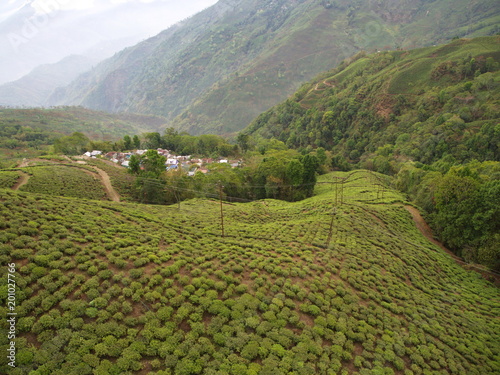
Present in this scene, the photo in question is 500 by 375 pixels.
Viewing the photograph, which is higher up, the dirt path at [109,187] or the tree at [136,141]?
the tree at [136,141]

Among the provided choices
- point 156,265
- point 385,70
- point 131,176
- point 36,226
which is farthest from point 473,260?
point 385,70

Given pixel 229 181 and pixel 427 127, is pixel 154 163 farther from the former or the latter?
pixel 427 127

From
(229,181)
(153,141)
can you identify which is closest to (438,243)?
(229,181)

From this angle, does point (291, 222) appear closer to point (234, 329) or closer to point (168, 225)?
point (168, 225)

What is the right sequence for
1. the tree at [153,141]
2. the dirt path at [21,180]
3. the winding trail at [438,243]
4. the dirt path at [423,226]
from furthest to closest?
the tree at [153,141] → the dirt path at [423,226] → the dirt path at [21,180] → the winding trail at [438,243]

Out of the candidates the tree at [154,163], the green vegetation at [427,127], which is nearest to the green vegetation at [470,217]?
the green vegetation at [427,127]

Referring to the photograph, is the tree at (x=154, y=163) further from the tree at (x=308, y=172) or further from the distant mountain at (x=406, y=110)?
the distant mountain at (x=406, y=110)

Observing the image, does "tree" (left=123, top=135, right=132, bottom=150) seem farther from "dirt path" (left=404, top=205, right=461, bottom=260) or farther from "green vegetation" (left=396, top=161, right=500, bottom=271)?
"green vegetation" (left=396, top=161, right=500, bottom=271)
